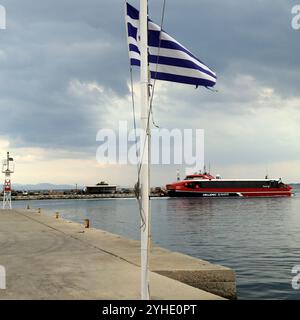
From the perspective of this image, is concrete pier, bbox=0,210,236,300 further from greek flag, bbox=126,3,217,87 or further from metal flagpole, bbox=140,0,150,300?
greek flag, bbox=126,3,217,87

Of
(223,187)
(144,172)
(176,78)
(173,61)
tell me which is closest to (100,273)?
(144,172)

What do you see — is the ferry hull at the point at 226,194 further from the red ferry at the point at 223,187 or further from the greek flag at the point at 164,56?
the greek flag at the point at 164,56

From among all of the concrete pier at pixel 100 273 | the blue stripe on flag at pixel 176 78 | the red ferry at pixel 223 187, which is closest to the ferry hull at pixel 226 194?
the red ferry at pixel 223 187

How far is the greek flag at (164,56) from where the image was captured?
826cm

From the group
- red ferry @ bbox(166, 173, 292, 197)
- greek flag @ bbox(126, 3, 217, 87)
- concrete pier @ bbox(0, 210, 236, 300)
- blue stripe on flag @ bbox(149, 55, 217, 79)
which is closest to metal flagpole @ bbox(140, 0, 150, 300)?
greek flag @ bbox(126, 3, 217, 87)

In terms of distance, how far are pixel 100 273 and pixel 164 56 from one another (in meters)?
5.44

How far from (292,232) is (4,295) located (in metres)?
31.5

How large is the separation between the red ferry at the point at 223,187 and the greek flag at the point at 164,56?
112007mm

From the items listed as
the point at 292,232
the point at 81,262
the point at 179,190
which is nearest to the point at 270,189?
the point at 179,190

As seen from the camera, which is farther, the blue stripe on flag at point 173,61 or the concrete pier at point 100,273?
the concrete pier at point 100,273

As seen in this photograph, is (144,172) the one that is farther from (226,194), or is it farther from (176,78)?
(226,194)

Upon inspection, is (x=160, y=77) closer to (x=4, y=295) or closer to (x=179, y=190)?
(x=4, y=295)

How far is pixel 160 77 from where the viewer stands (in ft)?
27.7

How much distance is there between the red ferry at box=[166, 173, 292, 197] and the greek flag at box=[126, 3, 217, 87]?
367 feet
